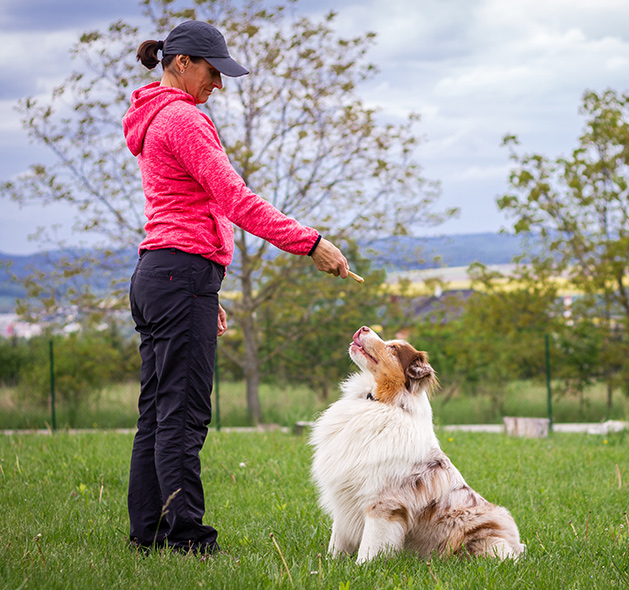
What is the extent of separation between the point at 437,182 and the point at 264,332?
4.55 meters

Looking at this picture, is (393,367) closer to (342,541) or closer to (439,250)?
(342,541)

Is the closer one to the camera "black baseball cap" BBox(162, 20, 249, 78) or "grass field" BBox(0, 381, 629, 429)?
"black baseball cap" BBox(162, 20, 249, 78)

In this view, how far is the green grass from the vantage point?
2.85m

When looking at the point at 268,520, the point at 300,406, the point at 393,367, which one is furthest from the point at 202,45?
the point at 300,406

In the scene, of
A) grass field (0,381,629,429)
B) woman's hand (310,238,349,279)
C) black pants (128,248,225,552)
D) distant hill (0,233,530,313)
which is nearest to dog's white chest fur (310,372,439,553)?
black pants (128,248,225,552)

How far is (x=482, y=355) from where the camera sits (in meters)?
13.5

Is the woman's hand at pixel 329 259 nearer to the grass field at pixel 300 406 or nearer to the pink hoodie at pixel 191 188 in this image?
the pink hoodie at pixel 191 188

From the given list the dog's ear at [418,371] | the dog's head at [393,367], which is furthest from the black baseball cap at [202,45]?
the dog's ear at [418,371]

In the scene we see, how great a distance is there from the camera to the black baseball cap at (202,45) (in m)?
3.01

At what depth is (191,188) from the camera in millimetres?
3102

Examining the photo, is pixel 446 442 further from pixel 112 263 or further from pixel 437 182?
pixel 112 263

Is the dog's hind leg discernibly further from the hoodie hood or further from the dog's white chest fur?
the hoodie hood

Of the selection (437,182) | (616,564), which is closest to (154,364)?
(616,564)

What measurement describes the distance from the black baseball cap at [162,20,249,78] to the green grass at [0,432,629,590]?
2.20 metres
